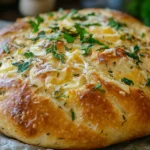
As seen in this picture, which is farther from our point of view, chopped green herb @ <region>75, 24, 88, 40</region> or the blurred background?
the blurred background

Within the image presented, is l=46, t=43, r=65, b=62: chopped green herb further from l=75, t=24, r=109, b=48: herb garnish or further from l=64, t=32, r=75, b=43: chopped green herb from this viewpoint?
l=75, t=24, r=109, b=48: herb garnish

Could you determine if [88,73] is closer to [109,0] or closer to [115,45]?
[115,45]

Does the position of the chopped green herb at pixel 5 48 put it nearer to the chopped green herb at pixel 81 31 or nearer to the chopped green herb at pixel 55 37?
the chopped green herb at pixel 55 37

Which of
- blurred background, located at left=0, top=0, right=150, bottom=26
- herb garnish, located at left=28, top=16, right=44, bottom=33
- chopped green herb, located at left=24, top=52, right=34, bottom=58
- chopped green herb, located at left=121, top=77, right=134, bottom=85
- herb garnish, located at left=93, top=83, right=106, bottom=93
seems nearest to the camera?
herb garnish, located at left=93, top=83, right=106, bottom=93

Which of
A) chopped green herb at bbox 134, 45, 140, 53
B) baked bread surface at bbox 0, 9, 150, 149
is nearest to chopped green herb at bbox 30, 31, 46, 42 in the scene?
baked bread surface at bbox 0, 9, 150, 149

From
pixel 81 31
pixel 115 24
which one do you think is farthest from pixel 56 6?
pixel 81 31

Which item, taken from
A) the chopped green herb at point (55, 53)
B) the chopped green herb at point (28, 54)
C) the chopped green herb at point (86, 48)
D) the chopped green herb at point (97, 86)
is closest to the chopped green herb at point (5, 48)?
the chopped green herb at point (28, 54)

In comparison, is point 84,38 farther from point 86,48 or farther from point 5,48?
point 5,48
